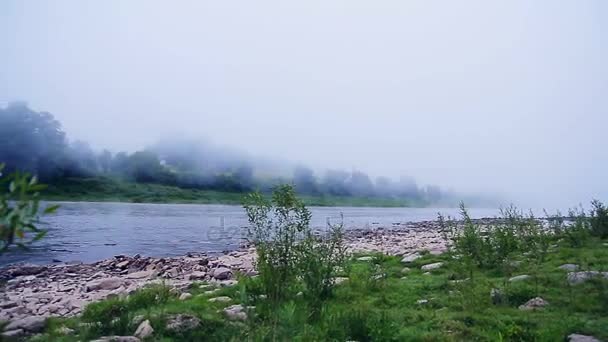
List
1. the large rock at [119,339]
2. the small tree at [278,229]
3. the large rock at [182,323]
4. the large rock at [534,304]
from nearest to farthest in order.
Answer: the large rock at [119,339], the large rock at [182,323], the large rock at [534,304], the small tree at [278,229]

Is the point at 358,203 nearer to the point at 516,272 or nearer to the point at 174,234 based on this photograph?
the point at 174,234

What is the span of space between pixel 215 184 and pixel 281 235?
398 ft

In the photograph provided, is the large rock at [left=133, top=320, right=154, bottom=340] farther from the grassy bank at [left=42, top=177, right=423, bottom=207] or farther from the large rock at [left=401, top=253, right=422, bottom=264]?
the grassy bank at [left=42, top=177, right=423, bottom=207]

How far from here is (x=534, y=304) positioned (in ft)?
23.2

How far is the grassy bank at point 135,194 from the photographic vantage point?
96.1m

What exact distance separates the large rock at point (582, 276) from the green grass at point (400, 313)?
158 millimetres

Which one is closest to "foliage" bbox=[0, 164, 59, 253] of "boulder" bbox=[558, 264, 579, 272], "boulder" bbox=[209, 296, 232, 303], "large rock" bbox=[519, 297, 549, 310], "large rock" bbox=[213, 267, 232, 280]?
"boulder" bbox=[209, 296, 232, 303]

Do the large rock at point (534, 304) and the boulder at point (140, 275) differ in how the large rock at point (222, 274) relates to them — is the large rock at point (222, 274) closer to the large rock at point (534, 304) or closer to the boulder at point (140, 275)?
the boulder at point (140, 275)

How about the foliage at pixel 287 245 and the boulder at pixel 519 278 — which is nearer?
the foliage at pixel 287 245

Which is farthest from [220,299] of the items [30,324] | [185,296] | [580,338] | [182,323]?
[580,338]

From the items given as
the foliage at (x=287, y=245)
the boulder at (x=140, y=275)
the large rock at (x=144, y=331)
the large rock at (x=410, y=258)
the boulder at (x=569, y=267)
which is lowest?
the boulder at (x=140, y=275)

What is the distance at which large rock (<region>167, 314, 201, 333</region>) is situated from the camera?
20.6ft

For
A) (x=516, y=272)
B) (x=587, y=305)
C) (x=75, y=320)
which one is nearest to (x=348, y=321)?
(x=587, y=305)

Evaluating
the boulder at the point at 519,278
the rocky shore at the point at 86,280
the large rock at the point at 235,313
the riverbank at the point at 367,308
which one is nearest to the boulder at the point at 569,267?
the riverbank at the point at 367,308
